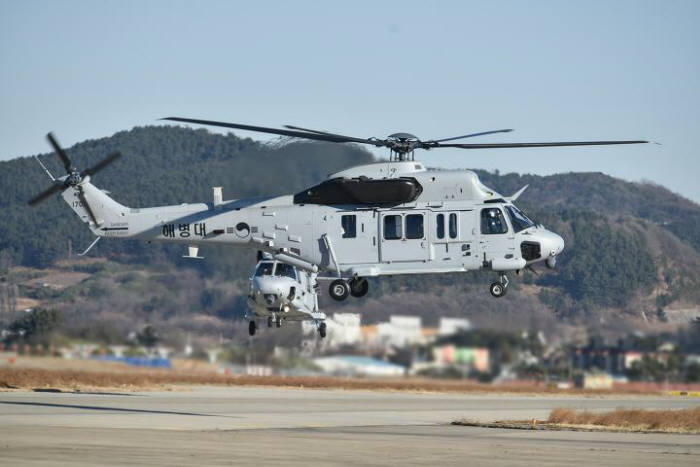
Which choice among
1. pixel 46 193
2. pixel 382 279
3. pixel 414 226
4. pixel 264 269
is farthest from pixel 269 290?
pixel 382 279

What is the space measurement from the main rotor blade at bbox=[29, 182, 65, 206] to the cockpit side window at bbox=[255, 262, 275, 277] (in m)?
11.4

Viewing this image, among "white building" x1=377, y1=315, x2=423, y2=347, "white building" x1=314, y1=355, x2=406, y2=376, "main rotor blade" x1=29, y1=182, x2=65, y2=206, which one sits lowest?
"white building" x1=314, y1=355, x2=406, y2=376

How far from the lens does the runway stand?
28375 mm

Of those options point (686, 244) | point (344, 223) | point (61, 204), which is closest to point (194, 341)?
point (344, 223)

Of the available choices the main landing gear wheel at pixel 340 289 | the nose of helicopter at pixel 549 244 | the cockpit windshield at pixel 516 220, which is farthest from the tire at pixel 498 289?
the main landing gear wheel at pixel 340 289

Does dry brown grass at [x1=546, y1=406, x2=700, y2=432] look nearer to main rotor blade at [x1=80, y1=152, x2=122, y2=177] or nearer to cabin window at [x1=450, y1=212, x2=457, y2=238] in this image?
cabin window at [x1=450, y1=212, x2=457, y2=238]

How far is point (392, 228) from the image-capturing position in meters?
39.5

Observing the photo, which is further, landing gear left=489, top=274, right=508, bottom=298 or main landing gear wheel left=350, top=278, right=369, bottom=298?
main landing gear wheel left=350, top=278, right=369, bottom=298

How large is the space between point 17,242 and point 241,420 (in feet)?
175

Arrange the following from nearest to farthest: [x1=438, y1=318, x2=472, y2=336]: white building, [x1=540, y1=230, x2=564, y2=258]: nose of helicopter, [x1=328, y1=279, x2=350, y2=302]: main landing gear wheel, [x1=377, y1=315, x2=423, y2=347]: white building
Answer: [x1=540, y1=230, x2=564, y2=258]: nose of helicopter, [x1=328, y1=279, x2=350, y2=302]: main landing gear wheel, [x1=438, y1=318, x2=472, y2=336]: white building, [x1=377, y1=315, x2=423, y2=347]: white building

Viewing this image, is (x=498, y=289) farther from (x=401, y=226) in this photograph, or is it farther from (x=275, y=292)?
(x=275, y=292)

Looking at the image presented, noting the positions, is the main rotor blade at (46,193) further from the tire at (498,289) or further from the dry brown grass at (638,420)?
the dry brown grass at (638,420)

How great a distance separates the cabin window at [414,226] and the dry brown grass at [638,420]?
10006 millimetres

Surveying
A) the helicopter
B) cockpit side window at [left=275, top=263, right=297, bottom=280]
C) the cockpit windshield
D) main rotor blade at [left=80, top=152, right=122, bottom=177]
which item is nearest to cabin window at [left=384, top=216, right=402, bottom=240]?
the helicopter
